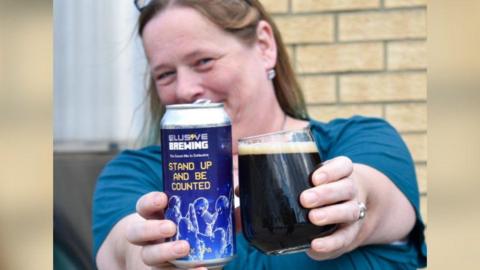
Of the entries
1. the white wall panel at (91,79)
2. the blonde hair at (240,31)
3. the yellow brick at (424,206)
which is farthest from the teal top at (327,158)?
the white wall panel at (91,79)

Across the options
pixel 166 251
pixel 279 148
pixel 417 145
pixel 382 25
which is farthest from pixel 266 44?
pixel 166 251

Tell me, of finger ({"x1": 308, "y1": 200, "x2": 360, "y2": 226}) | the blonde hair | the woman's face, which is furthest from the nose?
finger ({"x1": 308, "y1": 200, "x2": 360, "y2": 226})

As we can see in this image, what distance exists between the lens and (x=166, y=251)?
1.29 meters

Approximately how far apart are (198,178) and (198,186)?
13mm

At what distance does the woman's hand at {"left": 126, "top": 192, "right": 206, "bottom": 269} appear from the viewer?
129 cm

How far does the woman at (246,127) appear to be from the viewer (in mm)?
1698

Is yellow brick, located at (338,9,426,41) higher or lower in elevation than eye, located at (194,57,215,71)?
higher

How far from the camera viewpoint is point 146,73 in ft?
7.13

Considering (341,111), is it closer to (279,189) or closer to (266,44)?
(266,44)

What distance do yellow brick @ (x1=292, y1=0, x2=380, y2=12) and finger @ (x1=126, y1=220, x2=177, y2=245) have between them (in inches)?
41.9

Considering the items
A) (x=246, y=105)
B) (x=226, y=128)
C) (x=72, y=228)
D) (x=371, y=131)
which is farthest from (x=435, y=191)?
(x=72, y=228)

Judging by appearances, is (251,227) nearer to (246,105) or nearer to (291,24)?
(246,105)

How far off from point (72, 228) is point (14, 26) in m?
0.61

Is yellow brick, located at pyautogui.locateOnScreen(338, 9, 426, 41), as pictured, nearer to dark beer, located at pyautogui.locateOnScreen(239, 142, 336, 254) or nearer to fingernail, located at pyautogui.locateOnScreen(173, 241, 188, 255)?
dark beer, located at pyautogui.locateOnScreen(239, 142, 336, 254)
